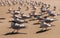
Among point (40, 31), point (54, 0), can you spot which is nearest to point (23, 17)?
point (40, 31)

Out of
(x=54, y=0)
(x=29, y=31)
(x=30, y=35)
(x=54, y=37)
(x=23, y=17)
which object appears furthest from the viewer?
(x=54, y=0)

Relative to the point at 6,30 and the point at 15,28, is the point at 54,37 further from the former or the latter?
the point at 6,30

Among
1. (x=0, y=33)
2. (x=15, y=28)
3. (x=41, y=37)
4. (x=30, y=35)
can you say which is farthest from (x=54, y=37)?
(x=0, y=33)

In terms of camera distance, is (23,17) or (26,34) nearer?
(26,34)

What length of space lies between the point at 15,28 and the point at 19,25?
1.48ft

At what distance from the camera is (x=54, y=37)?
16344 millimetres

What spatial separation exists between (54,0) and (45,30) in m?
32.0

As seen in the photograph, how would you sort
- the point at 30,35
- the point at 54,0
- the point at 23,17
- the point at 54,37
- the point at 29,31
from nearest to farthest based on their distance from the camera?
1. the point at 54,37
2. the point at 30,35
3. the point at 29,31
4. the point at 23,17
5. the point at 54,0

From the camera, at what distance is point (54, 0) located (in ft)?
164

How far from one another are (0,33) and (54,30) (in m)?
4.05

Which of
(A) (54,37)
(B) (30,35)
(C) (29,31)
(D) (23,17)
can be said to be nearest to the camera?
(A) (54,37)

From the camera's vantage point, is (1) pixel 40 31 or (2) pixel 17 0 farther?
(2) pixel 17 0

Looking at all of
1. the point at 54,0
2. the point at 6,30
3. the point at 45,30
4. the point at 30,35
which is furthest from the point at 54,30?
the point at 54,0

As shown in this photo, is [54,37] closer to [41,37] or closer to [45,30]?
[41,37]
